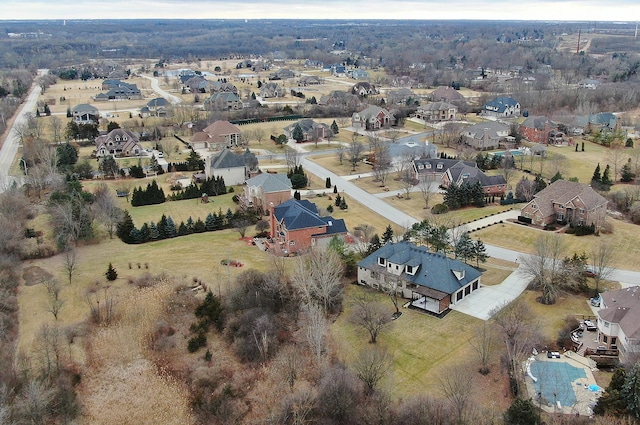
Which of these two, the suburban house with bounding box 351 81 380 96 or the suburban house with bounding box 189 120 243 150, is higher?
the suburban house with bounding box 351 81 380 96

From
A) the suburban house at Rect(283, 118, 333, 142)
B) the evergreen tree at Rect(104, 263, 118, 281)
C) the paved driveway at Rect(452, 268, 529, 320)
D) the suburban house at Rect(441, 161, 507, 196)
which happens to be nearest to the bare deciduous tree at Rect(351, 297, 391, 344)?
the paved driveway at Rect(452, 268, 529, 320)

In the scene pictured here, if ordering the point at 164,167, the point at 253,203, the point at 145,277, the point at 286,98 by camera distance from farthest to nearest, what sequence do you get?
the point at 286,98, the point at 164,167, the point at 253,203, the point at 145,277

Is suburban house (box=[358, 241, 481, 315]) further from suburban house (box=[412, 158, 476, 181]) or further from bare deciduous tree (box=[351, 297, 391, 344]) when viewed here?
suburban house (box=[412, 158, 476, 181])

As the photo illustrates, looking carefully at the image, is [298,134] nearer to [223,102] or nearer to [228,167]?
[228,167]

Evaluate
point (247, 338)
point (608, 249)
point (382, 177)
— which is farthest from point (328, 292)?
point (382, 177)

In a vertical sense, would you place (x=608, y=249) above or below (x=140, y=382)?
above

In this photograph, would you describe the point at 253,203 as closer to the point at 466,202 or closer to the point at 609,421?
the point at 466,202

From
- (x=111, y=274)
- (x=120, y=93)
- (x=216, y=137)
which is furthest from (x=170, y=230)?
(x=120, y=93)
